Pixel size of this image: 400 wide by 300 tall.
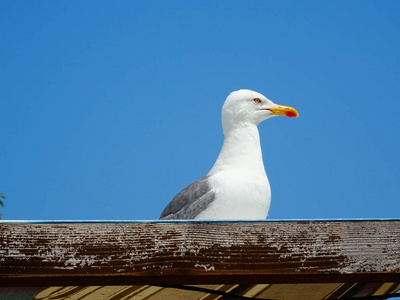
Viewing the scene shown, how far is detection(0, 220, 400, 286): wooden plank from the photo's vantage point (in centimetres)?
145

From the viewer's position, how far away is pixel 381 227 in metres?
1.66

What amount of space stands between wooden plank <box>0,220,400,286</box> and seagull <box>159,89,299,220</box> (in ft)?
7.74

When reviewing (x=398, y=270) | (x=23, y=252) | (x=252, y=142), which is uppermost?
(x=252, y=142)

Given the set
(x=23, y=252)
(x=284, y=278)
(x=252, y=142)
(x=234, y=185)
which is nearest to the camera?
(x=23, y=252)

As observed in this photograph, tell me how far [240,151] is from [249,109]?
606mm

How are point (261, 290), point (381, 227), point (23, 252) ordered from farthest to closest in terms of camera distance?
point (261, 290) → point (381, 227) → point (23, 252)

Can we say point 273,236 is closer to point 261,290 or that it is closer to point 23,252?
point 261,290

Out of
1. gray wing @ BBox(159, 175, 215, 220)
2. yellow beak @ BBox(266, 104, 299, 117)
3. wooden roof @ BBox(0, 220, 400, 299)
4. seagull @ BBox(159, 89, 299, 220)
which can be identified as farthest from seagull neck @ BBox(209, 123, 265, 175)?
wooden roof @ BBox(0, 220, 400, 299)

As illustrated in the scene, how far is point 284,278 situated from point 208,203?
2.62 meters

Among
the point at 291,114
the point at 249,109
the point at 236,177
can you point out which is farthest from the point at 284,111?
the point at 236,177

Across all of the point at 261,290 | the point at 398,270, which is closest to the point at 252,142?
the point at 261,290

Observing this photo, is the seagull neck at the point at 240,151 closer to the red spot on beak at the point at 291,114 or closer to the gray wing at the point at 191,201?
the gray wing at the point at 191,201

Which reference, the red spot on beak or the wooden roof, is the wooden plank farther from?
the red spot on beak

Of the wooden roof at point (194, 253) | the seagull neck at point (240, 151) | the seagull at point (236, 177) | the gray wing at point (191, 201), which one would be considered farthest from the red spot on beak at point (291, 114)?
the wooden roof at point (194, 253)
